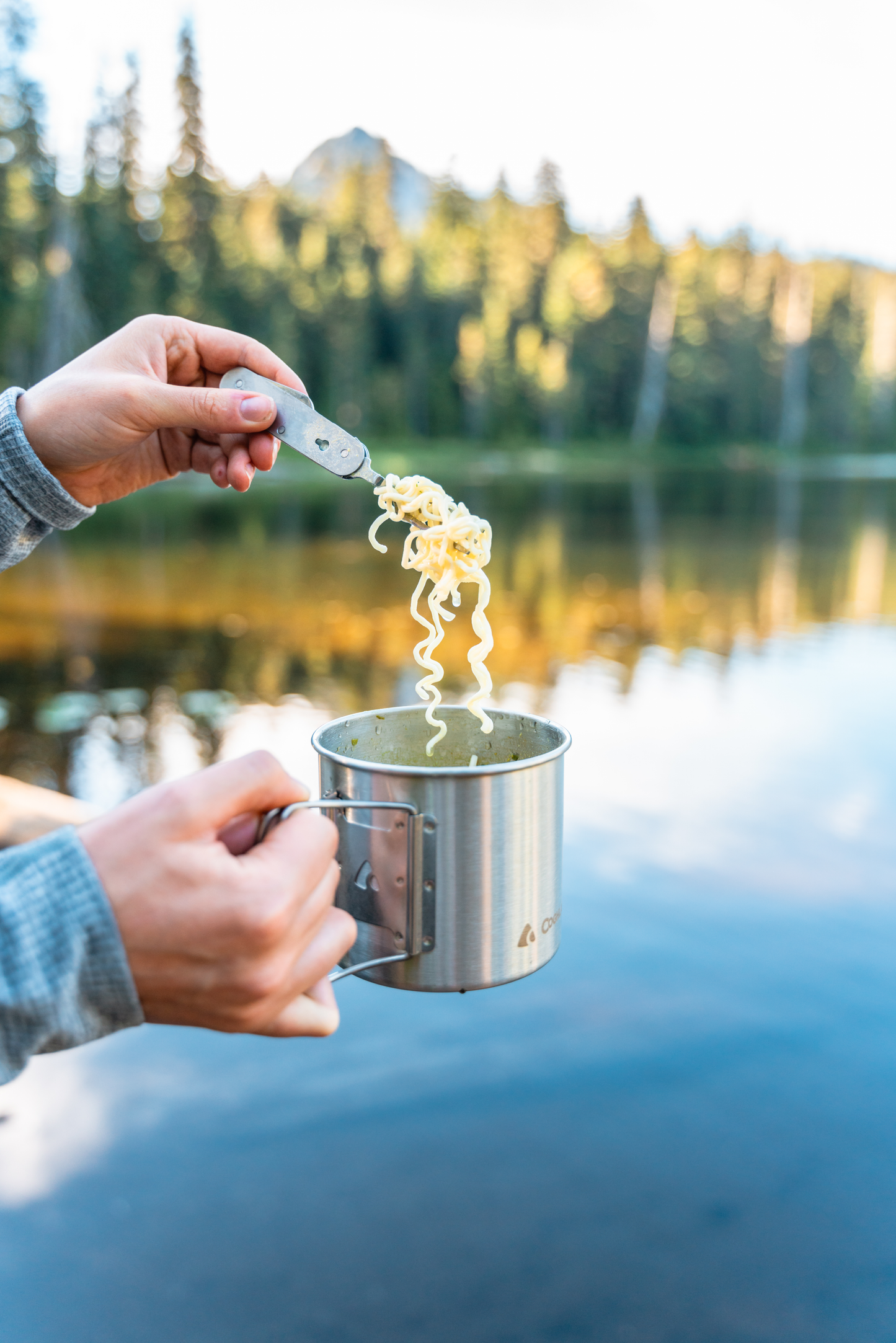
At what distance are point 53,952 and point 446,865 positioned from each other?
2.01 ft

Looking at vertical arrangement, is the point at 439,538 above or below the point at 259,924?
above

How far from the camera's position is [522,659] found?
453 inches

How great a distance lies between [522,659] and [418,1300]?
27.1 feet

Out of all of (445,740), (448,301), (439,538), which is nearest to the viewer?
(445,740)

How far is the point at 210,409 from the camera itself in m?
2.29

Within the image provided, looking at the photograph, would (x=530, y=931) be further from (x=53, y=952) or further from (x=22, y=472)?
(x=22, y=472)

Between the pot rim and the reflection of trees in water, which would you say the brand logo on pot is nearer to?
the pot rim

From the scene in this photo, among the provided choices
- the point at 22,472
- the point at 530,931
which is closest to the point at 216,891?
the point at 530,931

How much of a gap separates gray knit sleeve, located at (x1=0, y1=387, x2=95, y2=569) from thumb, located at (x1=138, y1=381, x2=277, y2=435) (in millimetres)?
262

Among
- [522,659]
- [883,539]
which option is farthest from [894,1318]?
[883,539]

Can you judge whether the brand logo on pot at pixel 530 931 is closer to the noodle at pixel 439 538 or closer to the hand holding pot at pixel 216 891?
the hand holding pot at pixel 216 891

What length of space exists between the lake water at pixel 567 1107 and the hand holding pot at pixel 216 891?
2.62 meters

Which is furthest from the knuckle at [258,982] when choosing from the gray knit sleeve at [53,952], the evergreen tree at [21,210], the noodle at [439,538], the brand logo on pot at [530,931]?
the evergreen tree at [21,210]

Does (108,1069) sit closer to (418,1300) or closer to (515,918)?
(418,1300)
